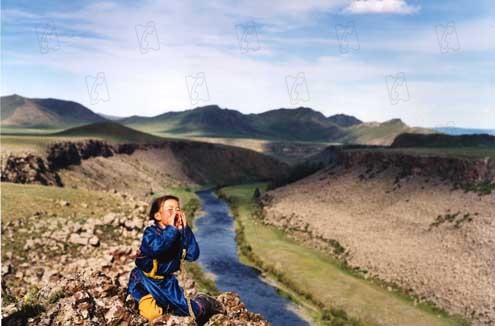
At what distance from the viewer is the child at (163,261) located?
993 centimetres

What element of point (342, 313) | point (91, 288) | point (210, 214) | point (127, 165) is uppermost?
point (127, 165)

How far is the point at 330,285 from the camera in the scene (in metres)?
47.3

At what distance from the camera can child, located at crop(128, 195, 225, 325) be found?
9.93m

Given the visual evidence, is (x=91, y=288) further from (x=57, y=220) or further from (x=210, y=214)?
(x=210, y=214)

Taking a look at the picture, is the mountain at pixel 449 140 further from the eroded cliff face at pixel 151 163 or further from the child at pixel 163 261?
the child at pixel 163 261

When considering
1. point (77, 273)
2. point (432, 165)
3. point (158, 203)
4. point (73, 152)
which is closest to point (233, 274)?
point (432, 165)

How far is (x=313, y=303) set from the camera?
43875mm

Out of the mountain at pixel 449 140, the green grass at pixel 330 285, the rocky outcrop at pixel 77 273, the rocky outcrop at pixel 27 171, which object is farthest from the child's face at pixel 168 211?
the mountain at pixel 449 140

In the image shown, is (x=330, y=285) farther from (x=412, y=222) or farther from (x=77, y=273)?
(x=77, y=273)

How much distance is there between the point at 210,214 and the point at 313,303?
46.5 m

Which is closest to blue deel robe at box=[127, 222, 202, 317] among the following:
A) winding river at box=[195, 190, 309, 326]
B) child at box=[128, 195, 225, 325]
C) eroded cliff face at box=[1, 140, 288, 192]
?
child at box=[128, 195, 225, 325]

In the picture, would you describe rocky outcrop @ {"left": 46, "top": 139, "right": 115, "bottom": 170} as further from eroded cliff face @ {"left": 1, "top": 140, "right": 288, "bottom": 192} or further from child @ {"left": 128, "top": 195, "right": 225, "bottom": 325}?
child @ {"left": 128, "top": 195, "right": 225, "bottom": 325}

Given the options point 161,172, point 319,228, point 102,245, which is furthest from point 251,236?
point 161,172

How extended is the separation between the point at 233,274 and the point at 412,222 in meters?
24.8
